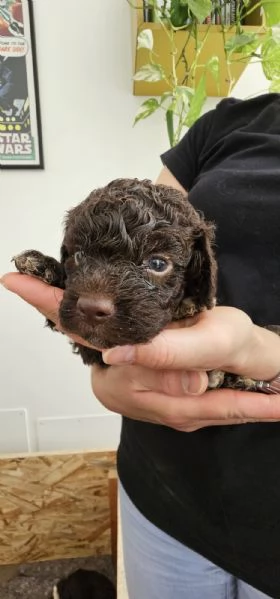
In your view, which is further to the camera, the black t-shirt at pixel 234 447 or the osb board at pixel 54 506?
the osb board at pixel 54 506

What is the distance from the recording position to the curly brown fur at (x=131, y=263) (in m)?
0.85

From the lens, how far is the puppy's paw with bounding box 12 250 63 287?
109 cm

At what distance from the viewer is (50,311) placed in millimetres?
1061

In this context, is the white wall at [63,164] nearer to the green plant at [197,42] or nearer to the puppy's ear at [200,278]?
the green plant at [197,42]

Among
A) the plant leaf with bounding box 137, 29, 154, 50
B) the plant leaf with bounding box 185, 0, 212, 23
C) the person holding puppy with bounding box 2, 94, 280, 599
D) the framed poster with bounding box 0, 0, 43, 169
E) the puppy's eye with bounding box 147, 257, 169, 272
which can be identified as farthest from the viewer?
the framed poster with bounding box 0, 0, 43, 169

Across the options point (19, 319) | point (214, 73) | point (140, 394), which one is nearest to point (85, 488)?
point (19, 319)

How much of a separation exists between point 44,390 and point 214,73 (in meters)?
2.16

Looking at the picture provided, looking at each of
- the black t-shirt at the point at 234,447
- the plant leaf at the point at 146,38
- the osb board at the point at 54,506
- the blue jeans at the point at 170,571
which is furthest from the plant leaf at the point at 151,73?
the osb board at the point at 54,506

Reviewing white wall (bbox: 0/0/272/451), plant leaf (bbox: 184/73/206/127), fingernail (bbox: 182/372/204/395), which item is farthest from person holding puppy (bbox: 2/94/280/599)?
white wall (bbox: 0/0/272/451)

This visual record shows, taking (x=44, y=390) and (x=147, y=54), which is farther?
(x=44, y=390)

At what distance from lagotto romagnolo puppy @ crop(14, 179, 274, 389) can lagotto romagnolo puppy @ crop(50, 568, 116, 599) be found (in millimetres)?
1998

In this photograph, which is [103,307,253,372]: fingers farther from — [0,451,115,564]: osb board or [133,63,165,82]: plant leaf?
[0,451,115,564]: osb board

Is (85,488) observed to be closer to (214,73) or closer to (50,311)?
(50,311)

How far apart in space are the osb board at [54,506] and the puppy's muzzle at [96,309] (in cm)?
214
